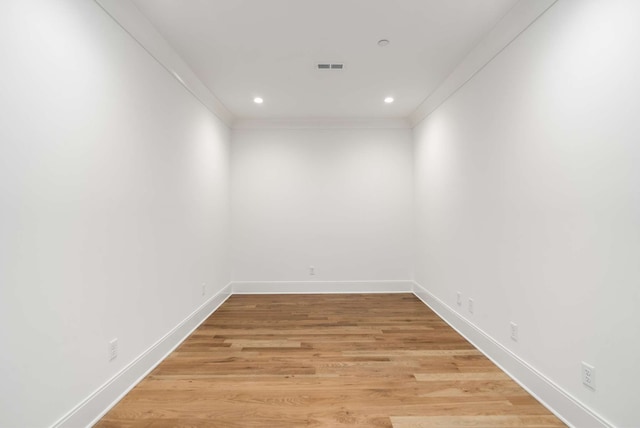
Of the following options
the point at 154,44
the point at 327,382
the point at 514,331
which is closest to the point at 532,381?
the point at 514,331

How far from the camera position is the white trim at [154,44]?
6.22 feet

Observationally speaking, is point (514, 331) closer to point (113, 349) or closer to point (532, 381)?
point (532, 381)

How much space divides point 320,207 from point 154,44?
2.90 meters

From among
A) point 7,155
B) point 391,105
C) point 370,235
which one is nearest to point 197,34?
point 7,155

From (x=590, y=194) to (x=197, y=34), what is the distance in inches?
117

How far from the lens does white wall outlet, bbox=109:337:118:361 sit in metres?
1.84

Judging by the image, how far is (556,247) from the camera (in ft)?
5.82

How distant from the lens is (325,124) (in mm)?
4508

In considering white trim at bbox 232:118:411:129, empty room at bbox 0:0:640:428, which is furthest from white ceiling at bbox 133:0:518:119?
white trim at bbox 232:118:411:129

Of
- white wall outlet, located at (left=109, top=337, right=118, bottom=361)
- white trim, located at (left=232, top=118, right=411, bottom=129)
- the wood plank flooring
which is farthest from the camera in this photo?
white trim, located at (left=232, top=118, right=411, bottom=129)

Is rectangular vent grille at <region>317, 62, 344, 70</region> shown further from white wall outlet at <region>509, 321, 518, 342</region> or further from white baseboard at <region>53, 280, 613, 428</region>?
white baseboard at <region>53, 280, 613, 428</region>

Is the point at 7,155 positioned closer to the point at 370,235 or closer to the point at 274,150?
the point at 274,150

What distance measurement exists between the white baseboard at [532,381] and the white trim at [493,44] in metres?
2.39

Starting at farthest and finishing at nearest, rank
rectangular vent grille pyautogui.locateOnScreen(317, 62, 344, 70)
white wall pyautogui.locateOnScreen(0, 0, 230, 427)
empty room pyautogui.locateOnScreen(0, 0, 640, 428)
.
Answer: rectangular vent grille pyautogui.locateOnScreen(317, 62, 344, 70)
empty room pyautogui.locateOnScreen(0, 0, 640, 428)
white wall pyautogui.locateOnScreen(0, 0, 230, 427)
